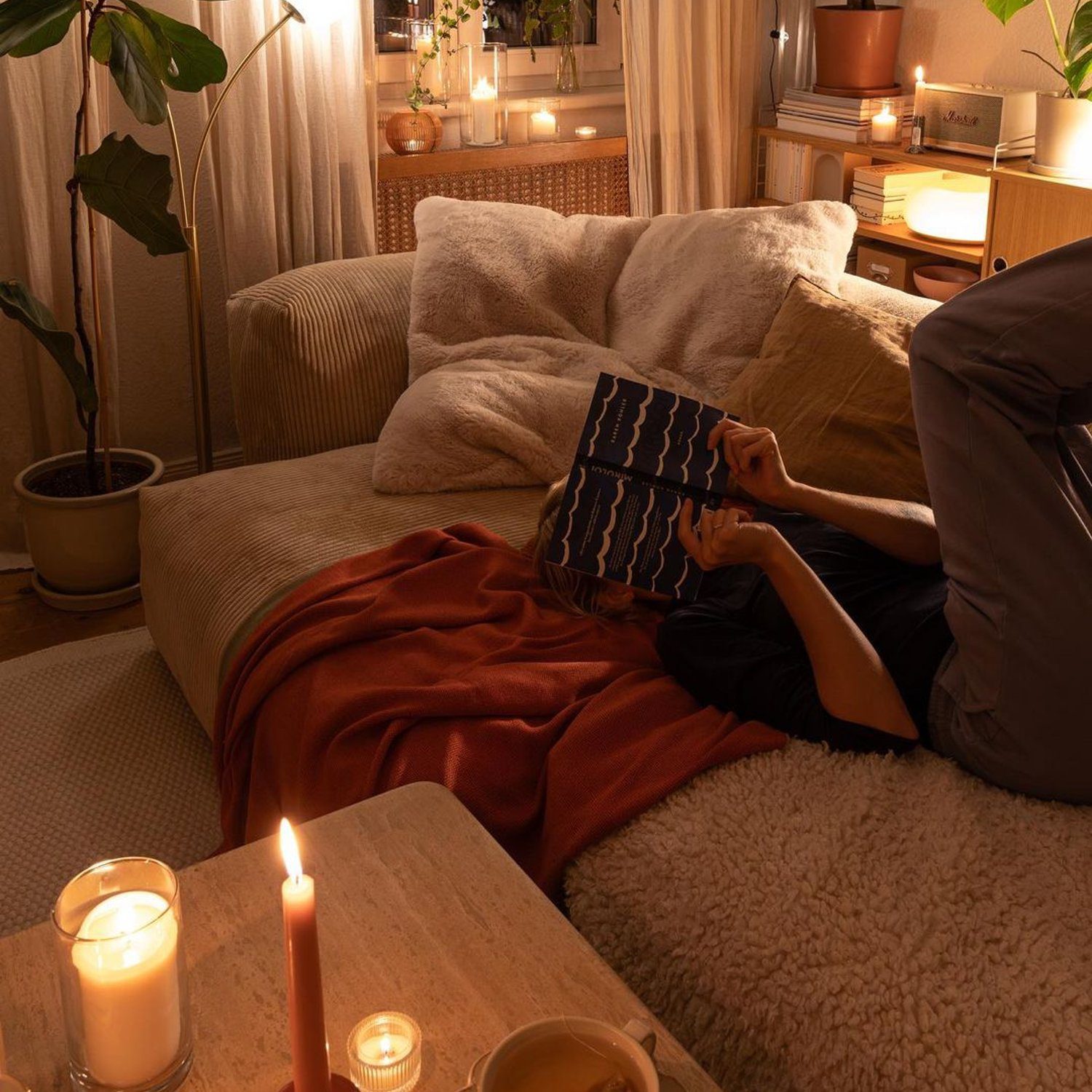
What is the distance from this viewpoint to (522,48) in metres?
3.40

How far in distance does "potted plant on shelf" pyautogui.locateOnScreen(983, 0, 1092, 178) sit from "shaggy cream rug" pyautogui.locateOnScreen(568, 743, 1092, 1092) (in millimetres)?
1878

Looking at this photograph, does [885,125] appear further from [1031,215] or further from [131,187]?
[131,187]

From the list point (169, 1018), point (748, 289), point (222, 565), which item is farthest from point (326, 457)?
point (169, 1018)

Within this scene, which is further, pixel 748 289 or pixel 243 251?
pixel 243 251

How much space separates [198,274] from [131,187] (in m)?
0.30

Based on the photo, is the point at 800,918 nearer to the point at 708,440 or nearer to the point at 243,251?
the point at 708,440

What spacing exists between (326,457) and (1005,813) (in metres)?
1.41

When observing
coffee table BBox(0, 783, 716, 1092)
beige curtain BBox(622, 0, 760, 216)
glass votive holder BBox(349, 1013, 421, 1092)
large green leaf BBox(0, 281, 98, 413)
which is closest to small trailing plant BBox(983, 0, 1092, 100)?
beige curtain BBox(622, 0, 760, 216)

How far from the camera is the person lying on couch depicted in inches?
50.3

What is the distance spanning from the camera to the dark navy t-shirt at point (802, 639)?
4.65 ft

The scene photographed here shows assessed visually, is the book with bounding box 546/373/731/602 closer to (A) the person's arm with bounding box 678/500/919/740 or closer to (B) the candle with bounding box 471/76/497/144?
(A) the person's arm with bounding box 678/500/919/740

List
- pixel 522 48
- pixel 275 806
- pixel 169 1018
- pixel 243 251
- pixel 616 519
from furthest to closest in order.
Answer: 1. pixel 522 48
2. pixel 243 251
3. pixel 275 806
4. pixel 616 519
5. pixel 169 1018

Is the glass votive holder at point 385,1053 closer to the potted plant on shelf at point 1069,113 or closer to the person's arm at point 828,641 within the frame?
the person's arm at point 828,641

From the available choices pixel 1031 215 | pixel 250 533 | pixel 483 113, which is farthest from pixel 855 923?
pixel 483 113
